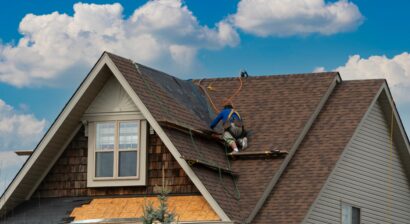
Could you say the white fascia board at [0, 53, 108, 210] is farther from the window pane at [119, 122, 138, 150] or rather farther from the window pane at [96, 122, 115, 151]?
the window pane at [119, 122, 138, 150]

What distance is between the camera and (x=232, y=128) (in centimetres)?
3088

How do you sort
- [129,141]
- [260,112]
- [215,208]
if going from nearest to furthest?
[215,208] < [129,141] < [260,112]

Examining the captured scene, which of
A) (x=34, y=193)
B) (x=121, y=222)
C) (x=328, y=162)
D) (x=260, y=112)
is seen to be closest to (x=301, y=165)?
(x=328, y=162)

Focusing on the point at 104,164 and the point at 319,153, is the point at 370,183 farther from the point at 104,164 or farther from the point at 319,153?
the point at 104,164

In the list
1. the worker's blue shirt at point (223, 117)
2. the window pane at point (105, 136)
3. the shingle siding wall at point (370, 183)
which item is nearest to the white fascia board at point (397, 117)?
the shingle siding wall at point (370, 183)

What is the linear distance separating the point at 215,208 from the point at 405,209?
8.28 metres

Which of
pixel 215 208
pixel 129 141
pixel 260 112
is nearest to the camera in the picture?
pixel 215 208

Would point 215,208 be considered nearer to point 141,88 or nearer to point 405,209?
point 141,88

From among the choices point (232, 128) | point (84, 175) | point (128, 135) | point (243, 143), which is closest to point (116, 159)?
point (128, 135)

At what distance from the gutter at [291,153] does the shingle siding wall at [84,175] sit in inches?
59.1

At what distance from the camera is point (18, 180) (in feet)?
97.6

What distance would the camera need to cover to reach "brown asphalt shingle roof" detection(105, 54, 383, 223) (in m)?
28.8

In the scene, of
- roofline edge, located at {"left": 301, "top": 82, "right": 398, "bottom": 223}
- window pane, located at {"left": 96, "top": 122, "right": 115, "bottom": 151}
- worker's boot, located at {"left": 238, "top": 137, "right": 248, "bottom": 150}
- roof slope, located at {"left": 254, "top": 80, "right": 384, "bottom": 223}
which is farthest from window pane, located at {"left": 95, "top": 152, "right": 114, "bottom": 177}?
roofline edge, located at {"left": 301, "top": 82, "right": 398, "bottom": 223}

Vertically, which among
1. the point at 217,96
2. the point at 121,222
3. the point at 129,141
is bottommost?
the point at 121,222
